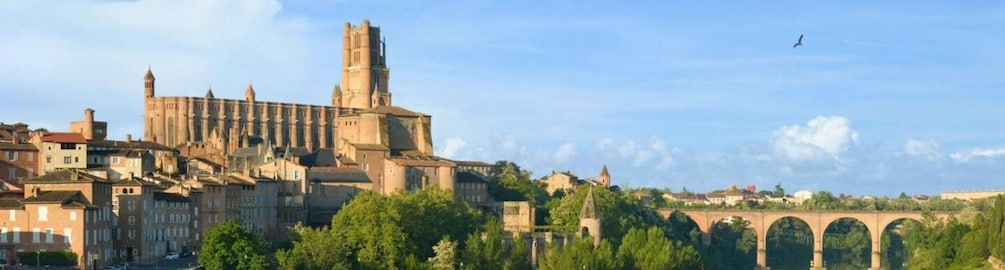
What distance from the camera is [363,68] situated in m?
152

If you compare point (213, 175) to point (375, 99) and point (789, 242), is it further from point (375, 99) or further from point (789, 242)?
point (789, 242)

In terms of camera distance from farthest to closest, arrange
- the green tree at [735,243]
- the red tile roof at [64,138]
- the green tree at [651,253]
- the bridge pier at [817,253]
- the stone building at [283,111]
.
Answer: the green tree at [735,243] → the bridge pier at [817,253] → the stone building at [283,111] → the green tree at [651,253] → the red tile roof at [64,138]

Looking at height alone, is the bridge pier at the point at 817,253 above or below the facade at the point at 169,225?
below

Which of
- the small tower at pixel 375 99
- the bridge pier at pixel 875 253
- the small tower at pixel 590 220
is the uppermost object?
the small tower at pixel 375 99

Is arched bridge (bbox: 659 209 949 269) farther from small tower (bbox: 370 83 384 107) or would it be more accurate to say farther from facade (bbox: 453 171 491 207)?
facade (bbox: 453 171 491 207)

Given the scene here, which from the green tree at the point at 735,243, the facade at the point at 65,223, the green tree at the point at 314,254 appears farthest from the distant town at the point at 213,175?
the green tree at the point at 735,243

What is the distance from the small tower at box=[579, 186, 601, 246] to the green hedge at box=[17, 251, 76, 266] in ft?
120

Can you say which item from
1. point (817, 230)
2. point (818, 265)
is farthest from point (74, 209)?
point (817, 230)

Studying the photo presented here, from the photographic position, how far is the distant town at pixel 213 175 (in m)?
75.3

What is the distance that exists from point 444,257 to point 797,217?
245 ft

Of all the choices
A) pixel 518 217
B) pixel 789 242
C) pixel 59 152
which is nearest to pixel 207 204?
pixel 59 152

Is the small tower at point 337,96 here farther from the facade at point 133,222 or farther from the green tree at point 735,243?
the facade at point 133,222

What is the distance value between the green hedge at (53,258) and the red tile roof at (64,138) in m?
21.5

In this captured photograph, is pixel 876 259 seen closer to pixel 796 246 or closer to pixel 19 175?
pixel 796 246
